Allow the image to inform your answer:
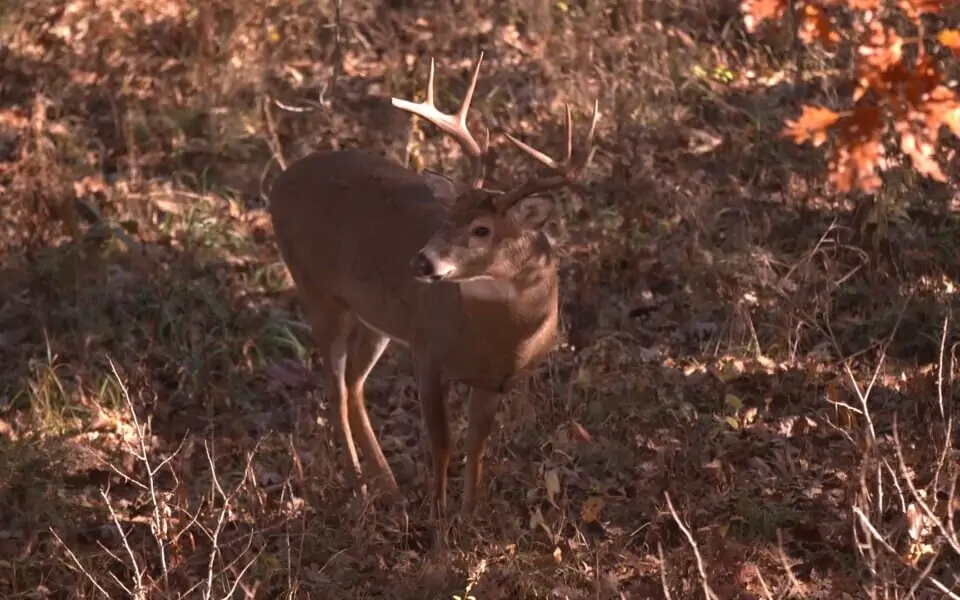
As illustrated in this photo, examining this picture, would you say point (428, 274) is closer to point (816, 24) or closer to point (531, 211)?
point (531, 211)

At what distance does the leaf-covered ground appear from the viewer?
5977 millimetres

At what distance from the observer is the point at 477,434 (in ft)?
21.6

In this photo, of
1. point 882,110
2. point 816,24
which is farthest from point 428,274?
point 882,110

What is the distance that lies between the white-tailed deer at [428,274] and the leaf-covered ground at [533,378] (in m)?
0.35

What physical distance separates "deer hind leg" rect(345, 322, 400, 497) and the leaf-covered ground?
0.58 feet

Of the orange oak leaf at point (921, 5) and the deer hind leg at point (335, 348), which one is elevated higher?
the orange oak leaf at point (921, 5)

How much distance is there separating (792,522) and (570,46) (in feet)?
17.8

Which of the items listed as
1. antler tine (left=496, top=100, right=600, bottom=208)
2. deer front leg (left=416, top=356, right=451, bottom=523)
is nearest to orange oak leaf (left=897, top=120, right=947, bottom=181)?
antler tine (left=496, top=100, right=600, bottom=208)

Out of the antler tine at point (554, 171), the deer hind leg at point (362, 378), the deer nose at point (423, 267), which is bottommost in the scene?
the deer hind leg at point (362, 378)

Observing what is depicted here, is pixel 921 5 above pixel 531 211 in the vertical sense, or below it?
above

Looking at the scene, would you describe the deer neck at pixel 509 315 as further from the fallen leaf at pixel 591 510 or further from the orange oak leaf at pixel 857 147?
the orange oak leaf at pixel 857 147

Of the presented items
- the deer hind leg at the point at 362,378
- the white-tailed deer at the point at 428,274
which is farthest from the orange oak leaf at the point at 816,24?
the deer hind leg at the point at 362,378

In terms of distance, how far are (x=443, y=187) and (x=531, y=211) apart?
44cm

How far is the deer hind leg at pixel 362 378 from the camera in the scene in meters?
7.21
